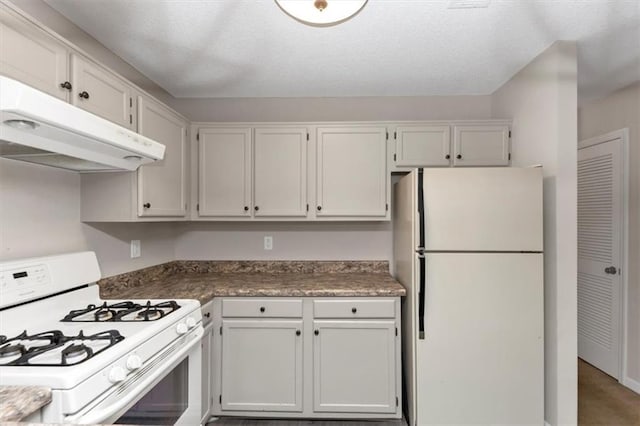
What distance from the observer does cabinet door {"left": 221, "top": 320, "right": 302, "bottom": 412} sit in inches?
81.9

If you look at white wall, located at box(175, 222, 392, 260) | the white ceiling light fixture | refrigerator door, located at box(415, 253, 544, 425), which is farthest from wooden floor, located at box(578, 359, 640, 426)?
the white ceiling light fixture

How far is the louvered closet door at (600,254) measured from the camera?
105 inches

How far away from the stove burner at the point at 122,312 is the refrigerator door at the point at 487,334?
4.65ft

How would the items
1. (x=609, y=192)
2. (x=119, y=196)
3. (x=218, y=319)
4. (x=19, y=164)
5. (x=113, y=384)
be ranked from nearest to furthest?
(x=113, y=384) → (x=19, y=164) → (x=119, y=196) → (x=218, y=319) → (x=609, y=192)

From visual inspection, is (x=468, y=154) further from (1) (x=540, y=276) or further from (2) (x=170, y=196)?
(2) (x=170, y=196)

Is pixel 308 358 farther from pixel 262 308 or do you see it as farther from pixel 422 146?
pixel 422 146

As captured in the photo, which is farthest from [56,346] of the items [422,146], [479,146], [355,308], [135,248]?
[479,146]

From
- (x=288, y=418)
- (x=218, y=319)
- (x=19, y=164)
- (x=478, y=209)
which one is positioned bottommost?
(x=288, y=418)

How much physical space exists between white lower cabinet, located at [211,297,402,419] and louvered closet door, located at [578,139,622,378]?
2028 millimetres

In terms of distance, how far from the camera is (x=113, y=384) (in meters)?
1.04

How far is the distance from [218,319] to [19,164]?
1.31 metres

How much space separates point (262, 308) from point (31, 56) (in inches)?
65.5

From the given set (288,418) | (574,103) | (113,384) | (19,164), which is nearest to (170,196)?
(19,164)

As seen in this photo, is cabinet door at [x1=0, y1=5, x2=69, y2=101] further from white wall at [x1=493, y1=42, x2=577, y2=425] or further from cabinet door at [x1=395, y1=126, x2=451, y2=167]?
white wall at [x1=493, y1=42, x2=577, y2=425]
